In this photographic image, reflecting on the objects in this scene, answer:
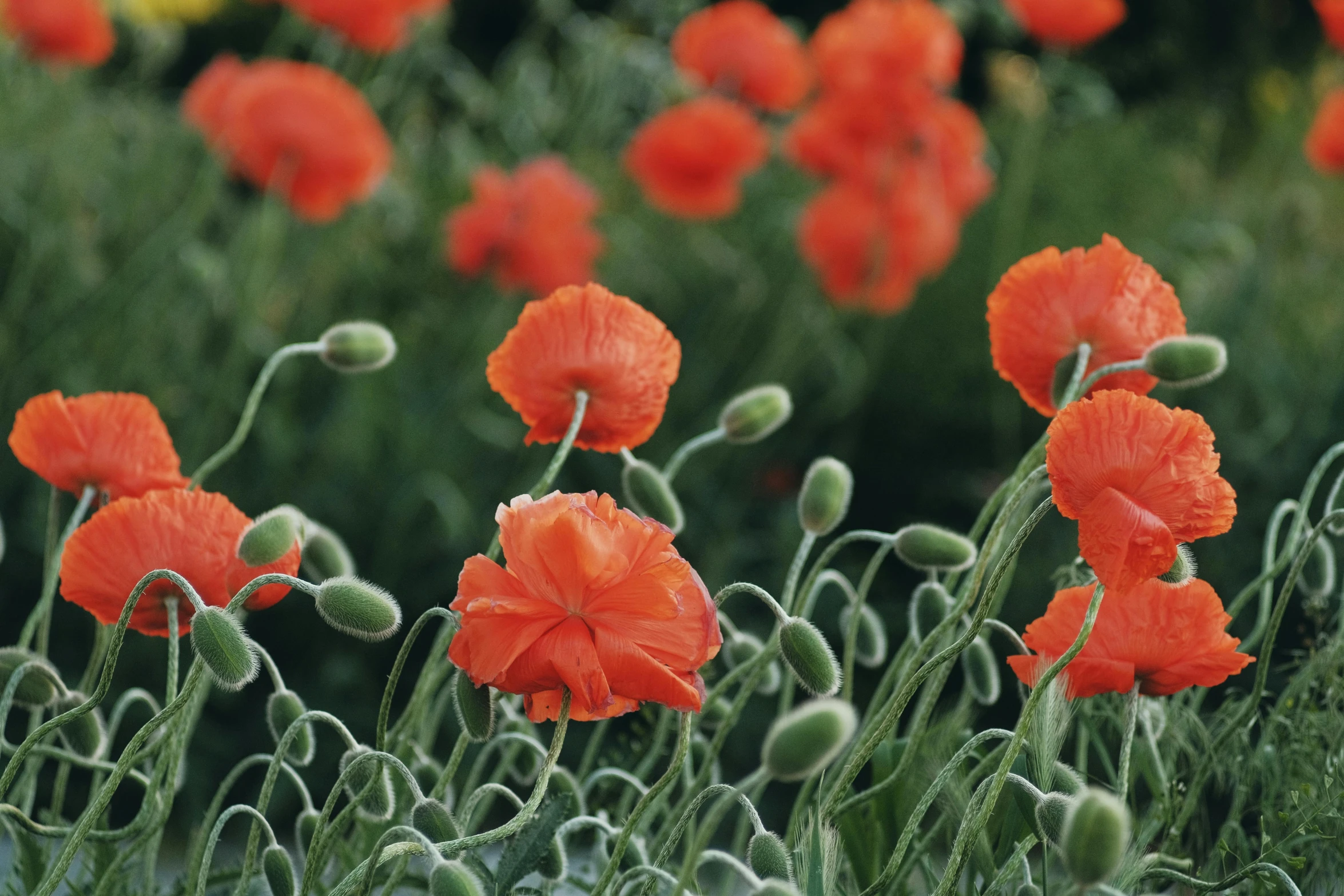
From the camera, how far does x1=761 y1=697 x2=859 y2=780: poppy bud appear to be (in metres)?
0.49

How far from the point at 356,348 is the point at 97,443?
178 mm

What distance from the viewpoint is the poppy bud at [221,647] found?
601mm

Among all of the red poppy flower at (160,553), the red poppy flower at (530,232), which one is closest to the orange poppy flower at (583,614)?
the red poppy flower at (160,553)

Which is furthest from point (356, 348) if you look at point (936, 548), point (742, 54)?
point (742, 54)

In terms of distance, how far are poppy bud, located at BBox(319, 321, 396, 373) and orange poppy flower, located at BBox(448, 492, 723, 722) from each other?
0.33 m

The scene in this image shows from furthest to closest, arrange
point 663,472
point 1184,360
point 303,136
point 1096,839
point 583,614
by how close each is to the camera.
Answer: point 663,472 → point 303,136 → point 1184,360 → point 583,614 → point 1096,839

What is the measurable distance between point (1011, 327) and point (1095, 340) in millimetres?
48

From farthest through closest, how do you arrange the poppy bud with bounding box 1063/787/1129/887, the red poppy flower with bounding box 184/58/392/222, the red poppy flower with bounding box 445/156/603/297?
the red poppy flower with bounding box 445/156/603/297 → the red poppy flower with bounding box 184/58/392/222 → the poppy bud with bounding box 1063/787/1129/887

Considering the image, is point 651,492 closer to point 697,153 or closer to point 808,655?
point 808,655

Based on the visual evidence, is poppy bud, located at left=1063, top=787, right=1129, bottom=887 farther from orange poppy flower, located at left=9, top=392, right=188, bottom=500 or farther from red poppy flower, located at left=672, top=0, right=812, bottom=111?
red poppy flower, located at left=672, top=0, right=812, bottom=111

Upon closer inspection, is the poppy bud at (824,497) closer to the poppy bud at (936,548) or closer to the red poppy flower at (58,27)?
the poppy bud at (936,548)

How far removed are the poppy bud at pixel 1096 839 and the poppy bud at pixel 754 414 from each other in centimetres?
44

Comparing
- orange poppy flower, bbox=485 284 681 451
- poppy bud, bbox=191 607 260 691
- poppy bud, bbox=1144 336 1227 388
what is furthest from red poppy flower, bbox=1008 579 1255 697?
poppy bud, bbox=191 607 260 691

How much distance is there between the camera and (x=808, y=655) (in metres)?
0.66
